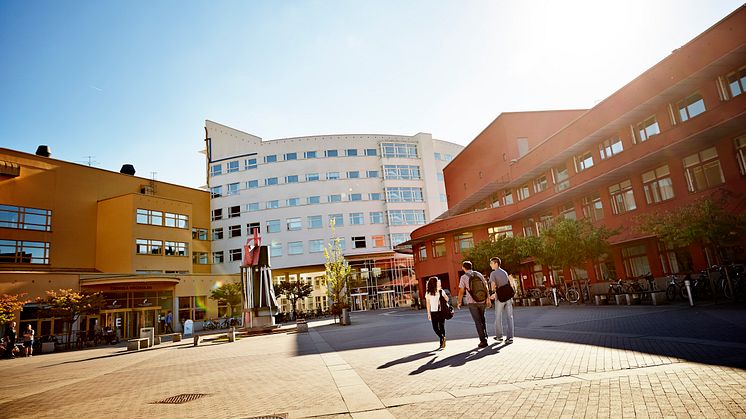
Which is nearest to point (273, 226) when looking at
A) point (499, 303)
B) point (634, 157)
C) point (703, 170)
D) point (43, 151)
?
point (43, 151)

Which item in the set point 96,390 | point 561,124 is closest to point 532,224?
point 561,124

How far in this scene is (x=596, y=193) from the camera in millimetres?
25953

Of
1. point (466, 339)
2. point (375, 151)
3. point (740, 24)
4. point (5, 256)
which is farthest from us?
point (375, 151)

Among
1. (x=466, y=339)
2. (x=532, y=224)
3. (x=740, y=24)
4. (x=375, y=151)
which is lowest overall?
(x=466, y=339)

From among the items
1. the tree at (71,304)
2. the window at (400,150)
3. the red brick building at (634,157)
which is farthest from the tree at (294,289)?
the window at (400,150)

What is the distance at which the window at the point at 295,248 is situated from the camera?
51750mm

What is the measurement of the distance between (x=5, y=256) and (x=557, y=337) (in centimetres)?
3818

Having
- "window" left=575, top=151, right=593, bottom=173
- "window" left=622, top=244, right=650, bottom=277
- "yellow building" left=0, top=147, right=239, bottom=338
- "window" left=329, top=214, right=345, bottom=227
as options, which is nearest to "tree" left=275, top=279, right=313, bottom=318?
"yellow building" left=0, top=147, right=239, bottom=338

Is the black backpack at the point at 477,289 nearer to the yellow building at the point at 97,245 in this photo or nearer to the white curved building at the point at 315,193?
the yellow building at the point at 97,245

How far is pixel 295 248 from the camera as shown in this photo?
170ft

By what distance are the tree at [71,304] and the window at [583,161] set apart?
31705 millimetres

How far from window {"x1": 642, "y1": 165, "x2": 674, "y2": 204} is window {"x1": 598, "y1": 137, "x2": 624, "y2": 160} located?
2.25 metres

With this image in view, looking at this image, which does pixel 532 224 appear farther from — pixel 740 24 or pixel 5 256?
pixel 5 256

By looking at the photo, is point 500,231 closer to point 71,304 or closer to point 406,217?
point 406,217
